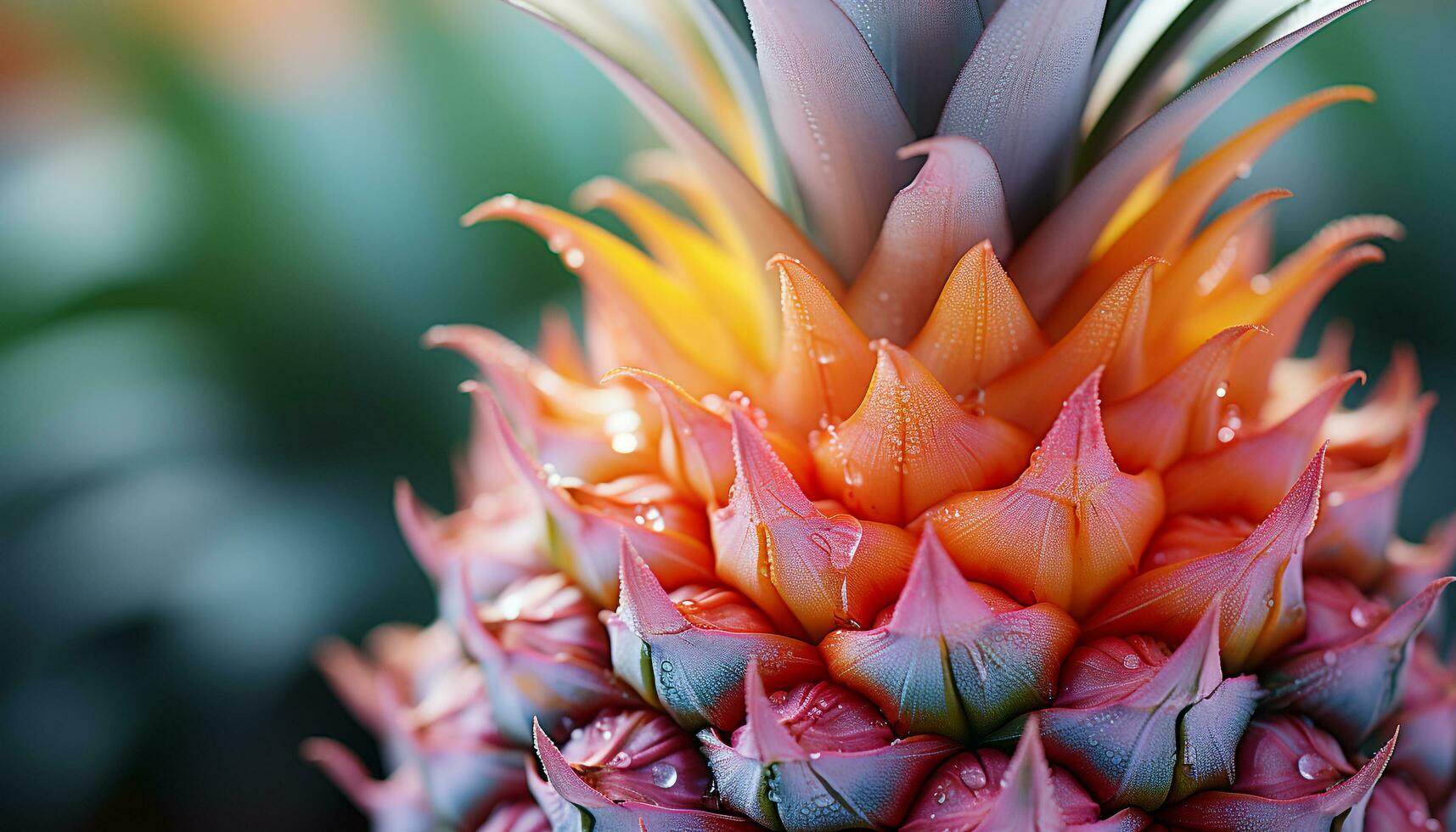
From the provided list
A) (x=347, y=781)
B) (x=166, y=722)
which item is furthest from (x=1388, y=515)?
(x=166, y=722)

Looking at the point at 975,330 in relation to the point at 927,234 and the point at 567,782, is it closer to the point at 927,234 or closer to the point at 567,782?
the point at 927,234

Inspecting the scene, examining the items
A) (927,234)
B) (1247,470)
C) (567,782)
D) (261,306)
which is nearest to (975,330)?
(927,234)

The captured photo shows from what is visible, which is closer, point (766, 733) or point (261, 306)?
point (766, 733)

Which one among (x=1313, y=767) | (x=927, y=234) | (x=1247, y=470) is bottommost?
(x=1313, y=767)

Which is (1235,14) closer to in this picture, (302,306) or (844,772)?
(844,772)

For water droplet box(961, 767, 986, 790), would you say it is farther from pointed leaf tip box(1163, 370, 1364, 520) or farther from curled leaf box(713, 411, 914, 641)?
pointed leaf tip box(1163, 370, 1364, 520)

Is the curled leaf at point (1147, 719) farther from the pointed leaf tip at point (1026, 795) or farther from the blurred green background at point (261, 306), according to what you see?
the blurred green background at point (261, 306)

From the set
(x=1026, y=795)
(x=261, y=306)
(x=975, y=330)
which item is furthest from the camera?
(x=261, y=306)
